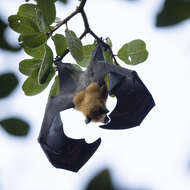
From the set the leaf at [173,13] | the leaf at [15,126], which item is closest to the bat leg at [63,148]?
the leaf at [15,126]

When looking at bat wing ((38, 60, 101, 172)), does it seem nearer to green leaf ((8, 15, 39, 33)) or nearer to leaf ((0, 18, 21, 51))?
green leaf ((8, 15, 39, 33))

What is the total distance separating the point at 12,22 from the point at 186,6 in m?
2.02

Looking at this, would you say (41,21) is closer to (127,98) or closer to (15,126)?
(127,98)

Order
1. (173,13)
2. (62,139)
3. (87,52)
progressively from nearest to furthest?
(173,13) → (62,139) → (87,52)

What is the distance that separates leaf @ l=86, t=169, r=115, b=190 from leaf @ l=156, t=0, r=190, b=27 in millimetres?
383

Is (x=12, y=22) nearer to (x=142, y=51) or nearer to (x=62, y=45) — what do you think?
(x=62, y=45)

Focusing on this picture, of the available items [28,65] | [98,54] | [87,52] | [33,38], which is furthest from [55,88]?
[33,38]

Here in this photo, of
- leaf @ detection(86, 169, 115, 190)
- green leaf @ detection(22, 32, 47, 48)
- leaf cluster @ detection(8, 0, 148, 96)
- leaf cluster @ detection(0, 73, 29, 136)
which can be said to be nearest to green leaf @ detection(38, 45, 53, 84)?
leaf cluster @ detection(8, 0, 148, 96)

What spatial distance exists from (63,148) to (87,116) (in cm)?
55

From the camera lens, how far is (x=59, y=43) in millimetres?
2619

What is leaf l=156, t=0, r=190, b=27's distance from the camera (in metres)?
0.74

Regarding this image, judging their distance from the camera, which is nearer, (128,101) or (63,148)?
(128,101)

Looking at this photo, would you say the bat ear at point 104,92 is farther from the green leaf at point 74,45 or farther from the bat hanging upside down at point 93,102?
the green leaf at point 74,45

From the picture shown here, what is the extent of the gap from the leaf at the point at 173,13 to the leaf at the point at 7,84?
2.00ft
